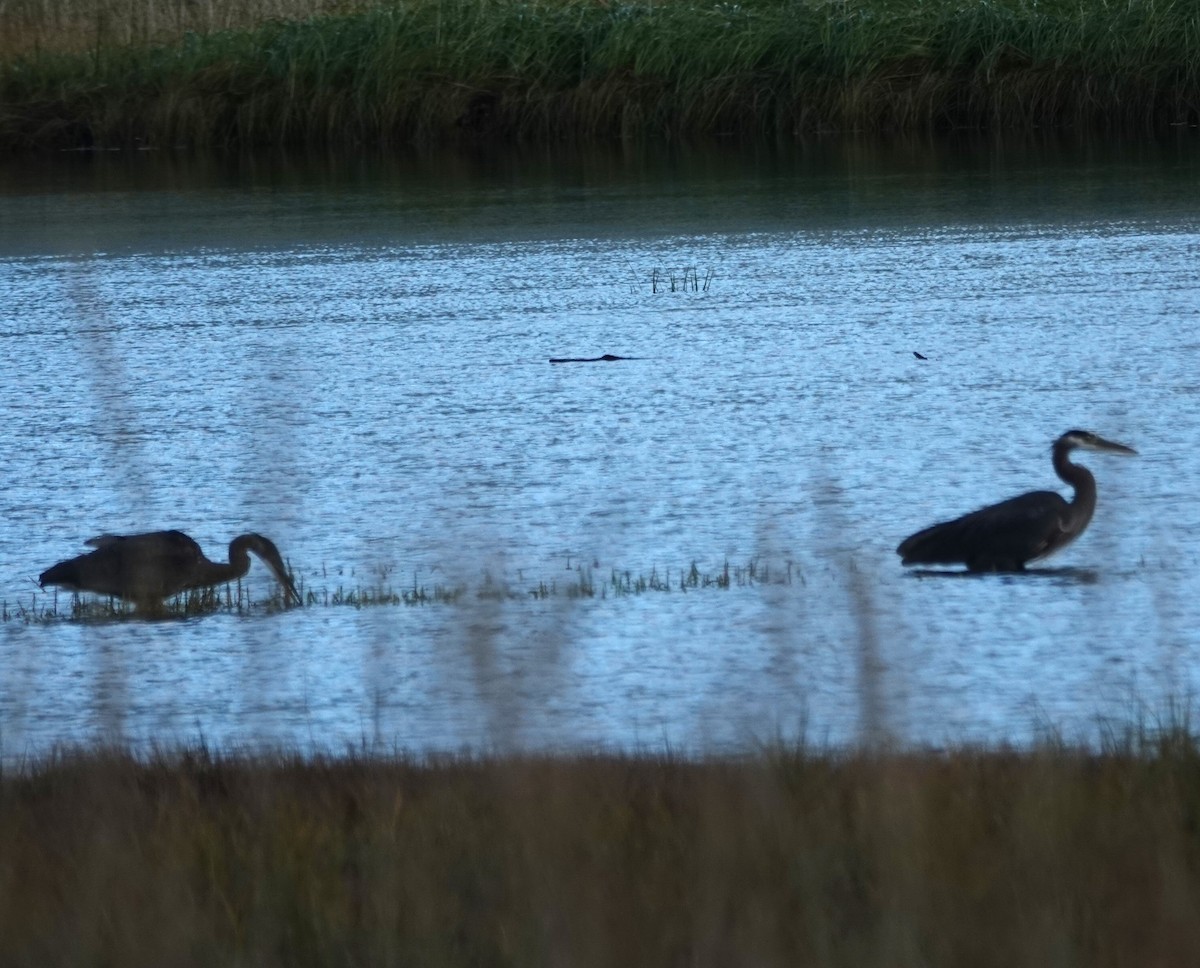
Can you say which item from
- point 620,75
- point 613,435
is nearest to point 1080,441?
point 613,435

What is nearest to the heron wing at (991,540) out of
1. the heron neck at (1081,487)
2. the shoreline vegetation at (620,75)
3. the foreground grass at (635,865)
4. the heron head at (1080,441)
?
the heron neck at (1081,487)

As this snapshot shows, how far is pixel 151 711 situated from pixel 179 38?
1487cm

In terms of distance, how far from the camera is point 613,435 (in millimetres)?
7508

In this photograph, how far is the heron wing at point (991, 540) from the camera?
546 cm

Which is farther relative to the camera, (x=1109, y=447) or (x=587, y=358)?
(x=587, y=358)

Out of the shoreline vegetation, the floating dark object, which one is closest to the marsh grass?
the floating dark object

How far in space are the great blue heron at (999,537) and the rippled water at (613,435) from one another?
7 cm

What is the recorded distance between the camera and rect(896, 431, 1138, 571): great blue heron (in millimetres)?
5469

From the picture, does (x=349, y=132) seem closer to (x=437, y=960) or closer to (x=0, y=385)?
(x=0, y=385)

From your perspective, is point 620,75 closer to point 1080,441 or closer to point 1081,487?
point 1080,441

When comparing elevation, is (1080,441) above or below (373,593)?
above

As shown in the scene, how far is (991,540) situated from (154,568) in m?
1.97

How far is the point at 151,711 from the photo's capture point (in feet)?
15.2

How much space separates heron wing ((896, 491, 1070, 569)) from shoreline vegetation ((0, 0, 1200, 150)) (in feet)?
37.8
